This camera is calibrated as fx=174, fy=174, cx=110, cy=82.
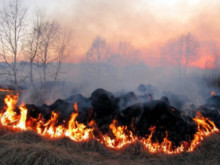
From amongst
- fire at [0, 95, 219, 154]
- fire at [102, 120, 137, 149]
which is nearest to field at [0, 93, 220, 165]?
fire at [0, 95, 219, 154]

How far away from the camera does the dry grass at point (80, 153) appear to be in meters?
3.97

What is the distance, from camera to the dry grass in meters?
3.97

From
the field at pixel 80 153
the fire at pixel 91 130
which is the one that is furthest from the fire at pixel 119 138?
the field at pixel 80 153

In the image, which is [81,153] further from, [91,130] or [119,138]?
[119,138]

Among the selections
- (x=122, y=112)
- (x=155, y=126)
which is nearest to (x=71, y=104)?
(x=122, y=112)

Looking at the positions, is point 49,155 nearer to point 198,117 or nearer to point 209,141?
point 209,141

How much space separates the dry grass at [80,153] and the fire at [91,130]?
0.95ft

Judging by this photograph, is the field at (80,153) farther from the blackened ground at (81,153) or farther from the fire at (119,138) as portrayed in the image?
the fire at (119,138)

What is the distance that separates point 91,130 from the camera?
638 cm

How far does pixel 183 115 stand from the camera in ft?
20.8

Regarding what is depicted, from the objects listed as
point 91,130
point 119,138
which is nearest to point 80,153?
point 91,130

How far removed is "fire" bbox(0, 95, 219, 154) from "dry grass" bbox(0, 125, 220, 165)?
0.95 ft

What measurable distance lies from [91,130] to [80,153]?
144 centimetres

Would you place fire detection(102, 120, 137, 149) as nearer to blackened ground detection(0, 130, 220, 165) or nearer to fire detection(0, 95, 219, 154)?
fire detection(0, 95, 219, 154)
